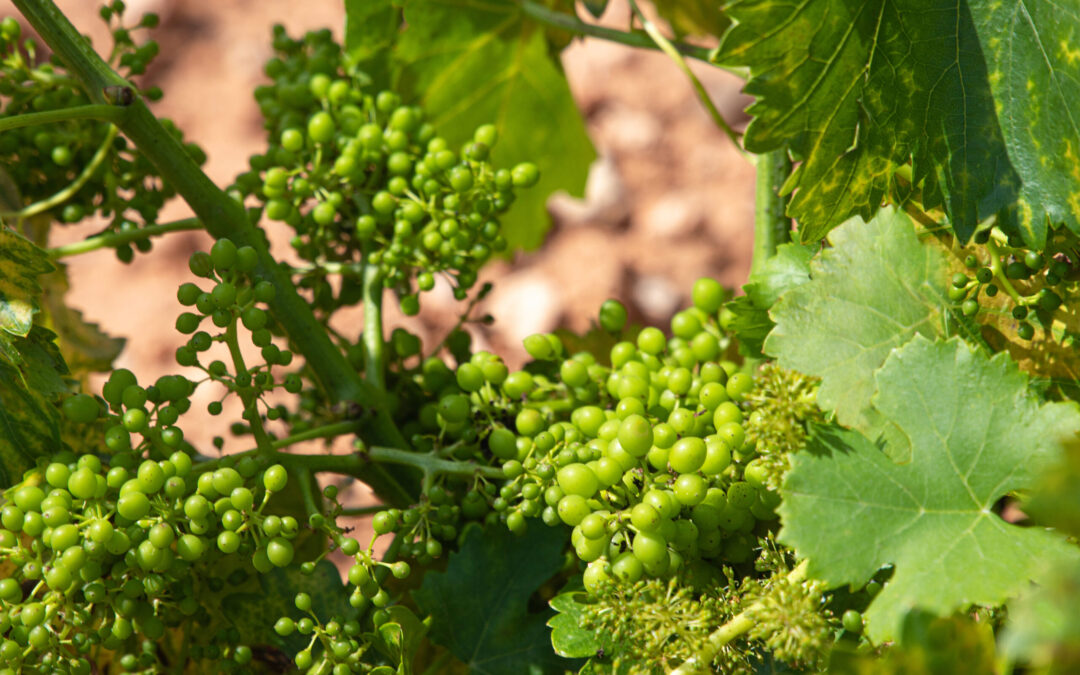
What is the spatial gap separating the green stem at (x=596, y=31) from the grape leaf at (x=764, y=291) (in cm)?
23

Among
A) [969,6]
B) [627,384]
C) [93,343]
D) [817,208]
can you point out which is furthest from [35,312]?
[969,6]

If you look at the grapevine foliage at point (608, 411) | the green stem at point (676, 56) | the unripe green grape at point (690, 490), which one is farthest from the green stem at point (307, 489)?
the green stem at point (676, 56)

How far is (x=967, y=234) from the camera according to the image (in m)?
0.61

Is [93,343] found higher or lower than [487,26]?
lower

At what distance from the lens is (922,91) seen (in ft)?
2.06

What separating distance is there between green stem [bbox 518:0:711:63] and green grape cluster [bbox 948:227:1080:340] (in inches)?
11.9

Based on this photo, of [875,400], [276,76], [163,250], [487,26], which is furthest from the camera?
[163,250]

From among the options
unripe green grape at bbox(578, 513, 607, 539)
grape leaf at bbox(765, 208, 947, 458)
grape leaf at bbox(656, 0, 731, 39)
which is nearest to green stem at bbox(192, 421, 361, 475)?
unripe green grape at bbox(578, 513, 607, 539)

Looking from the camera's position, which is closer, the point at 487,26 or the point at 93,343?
the point at 93,343

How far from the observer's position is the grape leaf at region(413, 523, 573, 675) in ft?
2.25

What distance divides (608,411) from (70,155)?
48 centimetres

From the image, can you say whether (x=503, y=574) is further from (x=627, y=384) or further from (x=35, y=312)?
(x=35, y=312)

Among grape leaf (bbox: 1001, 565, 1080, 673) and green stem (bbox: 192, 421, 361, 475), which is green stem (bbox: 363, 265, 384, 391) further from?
grape leaf (bbox: 1001, 565, 1080, 673)

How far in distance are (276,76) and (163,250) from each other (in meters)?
1.16
